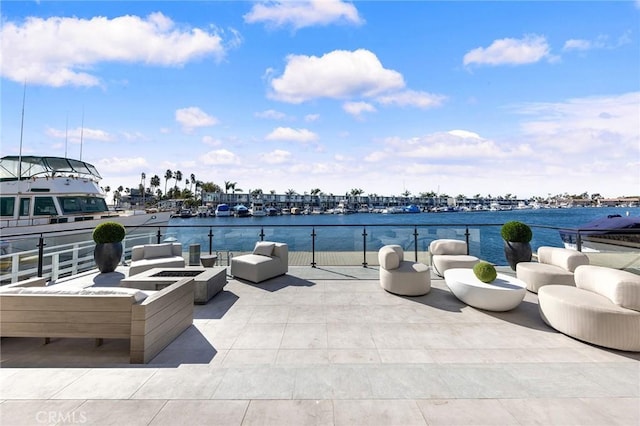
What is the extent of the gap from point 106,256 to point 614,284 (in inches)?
317

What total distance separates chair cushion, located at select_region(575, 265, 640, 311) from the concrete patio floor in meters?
0.50

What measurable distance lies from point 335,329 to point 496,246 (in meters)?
5.46

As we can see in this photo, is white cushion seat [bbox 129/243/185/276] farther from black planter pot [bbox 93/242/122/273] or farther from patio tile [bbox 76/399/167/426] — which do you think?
patio tile [bbox 76/399/167/426]

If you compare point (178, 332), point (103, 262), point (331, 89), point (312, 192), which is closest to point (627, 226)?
point (331, 89)

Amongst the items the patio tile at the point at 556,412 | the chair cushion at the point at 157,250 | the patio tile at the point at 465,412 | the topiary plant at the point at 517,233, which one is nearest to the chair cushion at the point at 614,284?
the patio tile at the point at 556,412

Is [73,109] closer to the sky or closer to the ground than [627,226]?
closer to the sky

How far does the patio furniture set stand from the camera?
238 cm

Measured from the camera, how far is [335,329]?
3.12 meters

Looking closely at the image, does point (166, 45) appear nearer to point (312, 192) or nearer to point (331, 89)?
point (331, 89)

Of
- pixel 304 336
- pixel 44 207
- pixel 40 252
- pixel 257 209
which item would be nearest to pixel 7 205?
pixel 44 207

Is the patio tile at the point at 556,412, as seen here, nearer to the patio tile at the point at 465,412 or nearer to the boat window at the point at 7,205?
the patio tile at the point at 465,412

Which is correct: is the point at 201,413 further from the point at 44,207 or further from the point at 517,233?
the point at 44,207

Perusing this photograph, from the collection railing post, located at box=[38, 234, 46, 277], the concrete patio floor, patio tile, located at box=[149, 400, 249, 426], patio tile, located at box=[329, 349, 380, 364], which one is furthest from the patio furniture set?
railing post, located at box=[38, 234, 46, 277]

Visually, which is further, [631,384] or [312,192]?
[312,192]
